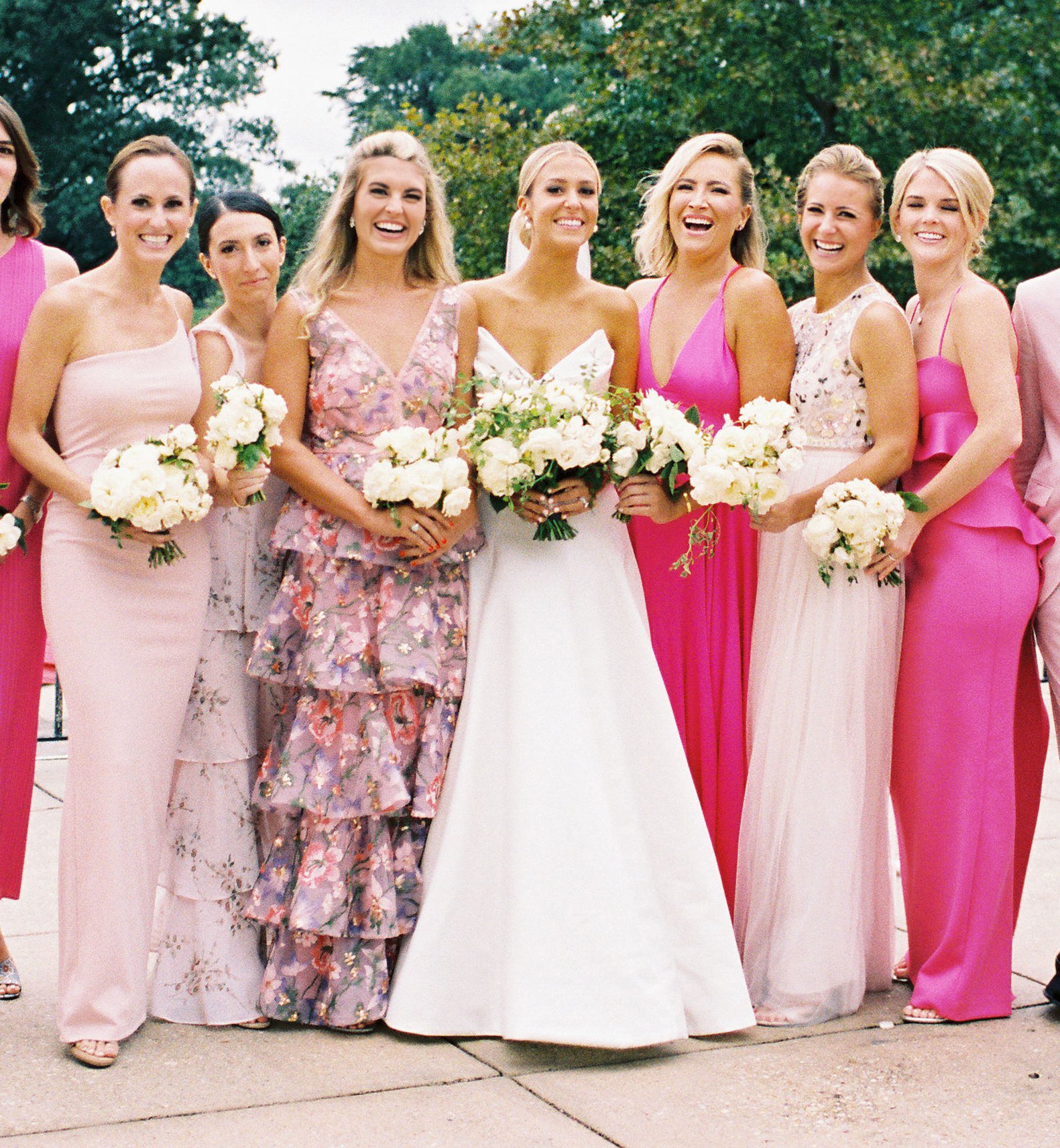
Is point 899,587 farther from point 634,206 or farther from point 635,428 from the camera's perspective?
point 634,206

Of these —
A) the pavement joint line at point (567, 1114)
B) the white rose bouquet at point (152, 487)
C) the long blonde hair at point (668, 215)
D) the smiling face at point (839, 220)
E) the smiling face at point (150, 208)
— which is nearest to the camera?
the pavement joint line at point (567, 1114)

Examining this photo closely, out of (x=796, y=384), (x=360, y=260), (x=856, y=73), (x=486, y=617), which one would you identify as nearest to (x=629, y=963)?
(x=486, y=617)

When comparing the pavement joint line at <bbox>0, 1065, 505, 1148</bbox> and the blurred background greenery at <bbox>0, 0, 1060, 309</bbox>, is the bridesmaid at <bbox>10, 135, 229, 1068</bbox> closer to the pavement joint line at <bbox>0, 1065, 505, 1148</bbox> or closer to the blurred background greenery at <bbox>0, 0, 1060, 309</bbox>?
the pavement joint line at <bbox>0, 1065, 505, 1148</bbox>

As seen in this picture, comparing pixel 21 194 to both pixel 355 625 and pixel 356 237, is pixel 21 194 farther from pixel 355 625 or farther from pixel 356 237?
pixel 355 625

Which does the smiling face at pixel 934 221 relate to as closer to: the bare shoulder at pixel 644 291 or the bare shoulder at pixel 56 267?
the bare shoulder at pixel 644 291

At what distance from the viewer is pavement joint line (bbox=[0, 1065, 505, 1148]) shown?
3.62 m

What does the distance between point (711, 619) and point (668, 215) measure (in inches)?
55.9

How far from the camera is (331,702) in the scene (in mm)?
4465

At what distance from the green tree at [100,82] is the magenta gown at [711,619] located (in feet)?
81.2

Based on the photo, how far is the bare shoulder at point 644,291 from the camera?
207 inches

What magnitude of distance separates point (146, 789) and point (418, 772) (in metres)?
0.81

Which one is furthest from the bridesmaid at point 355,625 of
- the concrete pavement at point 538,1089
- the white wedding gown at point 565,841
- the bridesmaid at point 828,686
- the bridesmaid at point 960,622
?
the bridesmaid at point 960,622

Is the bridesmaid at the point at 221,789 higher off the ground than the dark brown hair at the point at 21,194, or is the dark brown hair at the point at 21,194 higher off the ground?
the dark brown hair at the point at 21,194

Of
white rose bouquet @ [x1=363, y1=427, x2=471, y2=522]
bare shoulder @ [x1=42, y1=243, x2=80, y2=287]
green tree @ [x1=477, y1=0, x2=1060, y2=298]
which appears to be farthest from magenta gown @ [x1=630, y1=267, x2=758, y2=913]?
green tree @ [x1=477, y1=0, x2=1060, y2=298]
